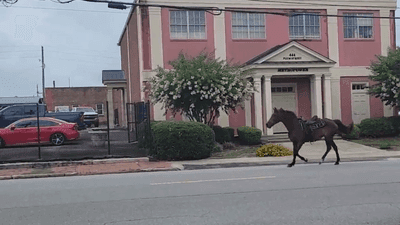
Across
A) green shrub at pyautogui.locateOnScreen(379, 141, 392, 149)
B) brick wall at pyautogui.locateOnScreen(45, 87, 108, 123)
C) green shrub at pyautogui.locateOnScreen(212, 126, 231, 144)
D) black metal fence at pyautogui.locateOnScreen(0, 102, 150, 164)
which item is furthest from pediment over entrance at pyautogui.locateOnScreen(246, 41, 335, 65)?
brick wall at pyautogui.locateOnScreen(45, 87, 108, 123)

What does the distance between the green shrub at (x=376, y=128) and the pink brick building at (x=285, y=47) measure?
1934 mm

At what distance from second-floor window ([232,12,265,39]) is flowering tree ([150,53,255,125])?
5073 mm

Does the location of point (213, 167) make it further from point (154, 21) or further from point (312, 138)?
point (154, 21)

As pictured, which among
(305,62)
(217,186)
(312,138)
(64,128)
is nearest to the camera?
(217,186)

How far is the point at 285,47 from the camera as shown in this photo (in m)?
20.5

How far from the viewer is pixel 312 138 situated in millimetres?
12484

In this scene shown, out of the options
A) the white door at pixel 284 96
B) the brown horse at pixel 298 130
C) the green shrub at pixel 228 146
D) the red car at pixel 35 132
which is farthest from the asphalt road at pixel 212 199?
the white door at pixel 284 96

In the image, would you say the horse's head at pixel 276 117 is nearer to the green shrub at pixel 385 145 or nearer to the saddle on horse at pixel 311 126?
the saddle on horse at pixel 311 126

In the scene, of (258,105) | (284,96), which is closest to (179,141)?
(258,105)

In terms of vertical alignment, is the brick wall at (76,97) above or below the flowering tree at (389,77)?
above

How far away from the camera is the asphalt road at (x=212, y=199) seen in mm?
6641

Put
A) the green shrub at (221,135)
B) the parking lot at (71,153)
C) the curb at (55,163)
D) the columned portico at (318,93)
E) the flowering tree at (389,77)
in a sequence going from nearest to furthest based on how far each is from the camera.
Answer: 1. the curb at (55,163)
2. the parking lot at (71,153)
3. the green shrub at (221,135)
4. the flowering tree at (389,77)
5. the columned portico at (318,93)

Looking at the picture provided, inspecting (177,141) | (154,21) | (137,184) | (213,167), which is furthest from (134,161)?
(154,21)

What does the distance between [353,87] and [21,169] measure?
17774 millimetres
